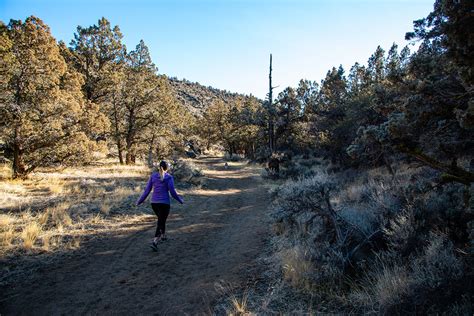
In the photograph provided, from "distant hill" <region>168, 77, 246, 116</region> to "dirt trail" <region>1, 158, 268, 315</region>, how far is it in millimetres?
84968

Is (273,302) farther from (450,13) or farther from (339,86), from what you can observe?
(339,86)

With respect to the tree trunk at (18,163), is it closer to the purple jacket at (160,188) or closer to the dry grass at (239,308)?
the purple jacket at (160,188)

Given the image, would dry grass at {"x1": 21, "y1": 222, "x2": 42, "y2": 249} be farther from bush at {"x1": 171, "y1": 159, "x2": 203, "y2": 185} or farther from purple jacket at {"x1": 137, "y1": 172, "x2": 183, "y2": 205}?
bush at {"x1": 171, "y1": 159, "x2": 203, "y2": 185}

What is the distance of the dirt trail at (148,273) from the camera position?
4750 mm

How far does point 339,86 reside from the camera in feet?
124

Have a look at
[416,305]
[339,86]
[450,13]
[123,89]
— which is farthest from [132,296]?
[339,86]

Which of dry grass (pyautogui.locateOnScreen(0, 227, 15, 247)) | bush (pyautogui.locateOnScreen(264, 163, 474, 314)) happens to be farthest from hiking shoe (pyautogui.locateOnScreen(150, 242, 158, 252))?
dry grass (pyautogui.locateOnScreen(0, 227, 15, 247))

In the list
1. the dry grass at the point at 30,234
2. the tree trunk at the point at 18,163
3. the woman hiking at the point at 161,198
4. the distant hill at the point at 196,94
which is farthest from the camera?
the distant hill at the point at 196,94

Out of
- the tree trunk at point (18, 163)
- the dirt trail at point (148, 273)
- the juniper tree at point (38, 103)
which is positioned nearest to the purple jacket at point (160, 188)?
the dirt trail at point (148, 273)

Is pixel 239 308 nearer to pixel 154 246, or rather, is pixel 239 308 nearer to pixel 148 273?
pixel 148 273

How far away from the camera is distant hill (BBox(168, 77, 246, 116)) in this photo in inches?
3872

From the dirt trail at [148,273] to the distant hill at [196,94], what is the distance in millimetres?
84968

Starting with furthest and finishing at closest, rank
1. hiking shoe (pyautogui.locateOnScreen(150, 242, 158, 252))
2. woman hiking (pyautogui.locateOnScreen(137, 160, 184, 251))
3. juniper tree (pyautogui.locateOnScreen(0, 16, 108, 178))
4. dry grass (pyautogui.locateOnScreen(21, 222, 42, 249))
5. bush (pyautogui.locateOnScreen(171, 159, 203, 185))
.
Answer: bush (pyautogui.locateOnScreen(171, 159, 203, 185)) → juniper tree (pyautogui.locateOnScreen(0, 16, 108, 178)) → woman hiking (pyautogui.locateOnScreen(137, 160, 184, 251)) → hiking shoe (pyautogui.locateOnScreen(150, 242, 158, 252)) → dry grass (pyautogui.locateOnScreen(21, 222, 42, 249))

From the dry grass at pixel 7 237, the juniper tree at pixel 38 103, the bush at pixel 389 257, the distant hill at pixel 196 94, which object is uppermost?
the distant hill at pixel 196 94
